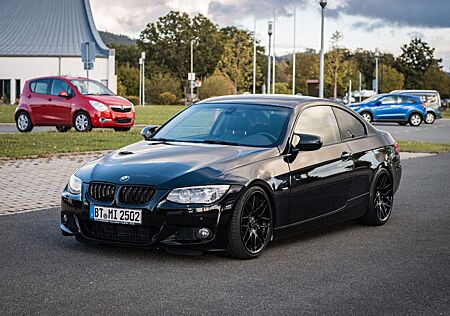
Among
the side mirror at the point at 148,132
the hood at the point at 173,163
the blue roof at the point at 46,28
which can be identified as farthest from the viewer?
the blue roof at the point at 46,28

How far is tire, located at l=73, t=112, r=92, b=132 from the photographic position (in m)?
26.0

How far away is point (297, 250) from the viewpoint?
8234 millimetres

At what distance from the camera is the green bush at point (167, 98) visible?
8619 cm

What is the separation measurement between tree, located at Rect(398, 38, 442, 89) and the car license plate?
116 m

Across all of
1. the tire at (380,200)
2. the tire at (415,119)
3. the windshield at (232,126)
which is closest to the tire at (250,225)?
the windshield at (232,126)

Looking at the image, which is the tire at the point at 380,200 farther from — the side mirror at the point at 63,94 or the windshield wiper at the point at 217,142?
the side mirror at the point at 63,94

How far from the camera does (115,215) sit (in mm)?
7457

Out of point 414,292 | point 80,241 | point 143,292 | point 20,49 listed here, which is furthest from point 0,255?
point 20,49

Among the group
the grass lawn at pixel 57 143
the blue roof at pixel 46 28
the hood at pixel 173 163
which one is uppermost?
the blue roof at pixel 46 28

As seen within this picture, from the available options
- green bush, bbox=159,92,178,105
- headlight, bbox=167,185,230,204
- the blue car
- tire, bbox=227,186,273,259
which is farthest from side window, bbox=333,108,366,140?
green bush, bbox=159,92,178,105

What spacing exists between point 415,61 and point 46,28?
2247 inches

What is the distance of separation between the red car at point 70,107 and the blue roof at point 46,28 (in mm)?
55161

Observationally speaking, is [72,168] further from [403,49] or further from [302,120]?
[403,49]

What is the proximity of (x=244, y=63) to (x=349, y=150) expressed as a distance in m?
86.9
